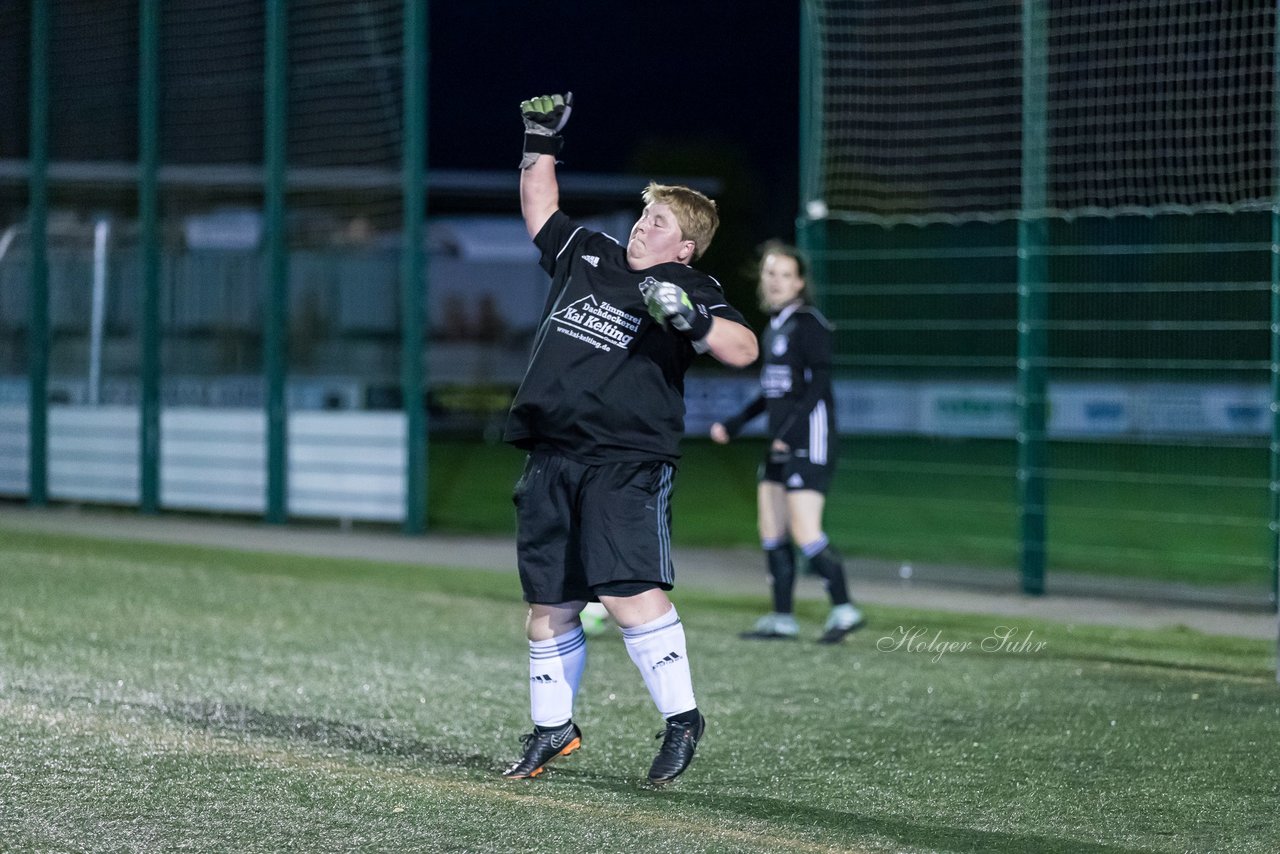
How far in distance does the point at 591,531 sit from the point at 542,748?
728 mm

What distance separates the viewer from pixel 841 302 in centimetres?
1460

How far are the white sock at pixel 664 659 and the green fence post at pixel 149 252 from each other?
1082 cm

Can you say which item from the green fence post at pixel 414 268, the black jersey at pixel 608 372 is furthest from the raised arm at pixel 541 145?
the green fence post at pixel 414 268

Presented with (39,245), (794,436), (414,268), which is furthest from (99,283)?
(794,436)

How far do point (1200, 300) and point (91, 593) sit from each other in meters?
7.82

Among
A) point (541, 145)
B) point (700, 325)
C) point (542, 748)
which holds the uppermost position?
point (541, 145)

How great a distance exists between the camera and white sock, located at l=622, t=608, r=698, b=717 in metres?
5.53

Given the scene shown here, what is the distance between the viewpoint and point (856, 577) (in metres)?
11.6

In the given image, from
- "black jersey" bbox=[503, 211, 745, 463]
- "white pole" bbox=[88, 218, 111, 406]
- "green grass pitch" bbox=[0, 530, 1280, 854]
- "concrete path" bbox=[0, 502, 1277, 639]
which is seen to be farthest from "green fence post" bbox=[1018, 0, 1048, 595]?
"white pole" bbox=[88, 218, 111, 406]

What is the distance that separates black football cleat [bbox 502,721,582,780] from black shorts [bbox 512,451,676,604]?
0.44m

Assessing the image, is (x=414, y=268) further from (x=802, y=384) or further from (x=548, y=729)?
(x=548, y=729)

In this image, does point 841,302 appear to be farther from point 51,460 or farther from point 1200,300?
point 51,460

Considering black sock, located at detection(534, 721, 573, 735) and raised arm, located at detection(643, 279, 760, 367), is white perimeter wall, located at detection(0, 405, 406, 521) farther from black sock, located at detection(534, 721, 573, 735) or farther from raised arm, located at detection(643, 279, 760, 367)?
raised arm, located at detection(643, 279, 760, 367)

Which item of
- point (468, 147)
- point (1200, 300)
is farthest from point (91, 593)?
point (468, 147)
